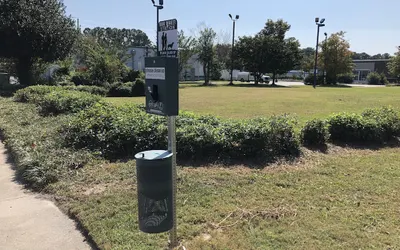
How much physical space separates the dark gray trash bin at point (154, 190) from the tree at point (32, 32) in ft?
63.6

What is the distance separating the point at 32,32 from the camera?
769 inches

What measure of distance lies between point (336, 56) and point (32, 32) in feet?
130

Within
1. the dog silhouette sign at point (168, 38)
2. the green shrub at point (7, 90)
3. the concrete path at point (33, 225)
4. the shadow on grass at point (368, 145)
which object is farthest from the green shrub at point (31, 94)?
the dog silhouette sign at point (168, 38)

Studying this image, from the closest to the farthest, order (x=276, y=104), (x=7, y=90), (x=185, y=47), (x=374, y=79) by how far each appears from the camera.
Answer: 1. (x=276, y=104)
2. (x=7, y=90)
3. (x=185, y=47)
4. (x=374, y=79)

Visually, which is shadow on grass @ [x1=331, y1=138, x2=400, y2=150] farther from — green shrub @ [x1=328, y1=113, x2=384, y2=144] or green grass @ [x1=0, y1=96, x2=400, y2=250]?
green grass @ [x1=0, y1=96, x2=400, y2=250]

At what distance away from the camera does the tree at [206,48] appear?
47.7 metres

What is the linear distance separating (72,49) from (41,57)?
2.16 metres

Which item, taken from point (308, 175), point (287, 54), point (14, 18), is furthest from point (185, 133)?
point (287, 54)

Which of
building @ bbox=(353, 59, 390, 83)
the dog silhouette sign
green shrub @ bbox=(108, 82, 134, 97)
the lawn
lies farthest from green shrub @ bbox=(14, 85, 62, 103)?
building @ bbox=(353, 59, 390, 83)

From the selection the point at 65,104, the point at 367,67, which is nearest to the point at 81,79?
the point at 65,104

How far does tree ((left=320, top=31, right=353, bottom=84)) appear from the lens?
46.9 m

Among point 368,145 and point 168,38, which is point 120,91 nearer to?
point 368,145

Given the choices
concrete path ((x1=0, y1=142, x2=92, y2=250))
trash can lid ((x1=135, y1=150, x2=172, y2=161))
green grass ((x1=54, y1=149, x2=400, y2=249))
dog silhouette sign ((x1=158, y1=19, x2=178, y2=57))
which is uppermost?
dog silhouette sign ((x1=158, y1=19, x2=178, y2=57))

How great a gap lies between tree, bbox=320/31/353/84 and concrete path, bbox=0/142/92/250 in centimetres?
4815
